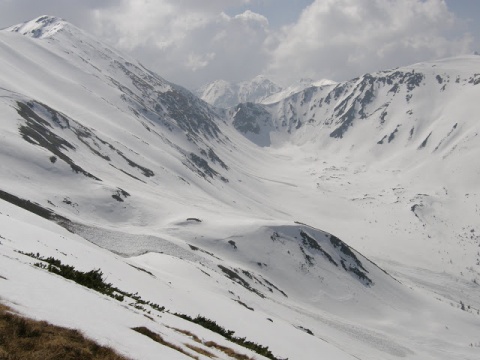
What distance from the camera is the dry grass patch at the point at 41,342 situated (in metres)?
7.97

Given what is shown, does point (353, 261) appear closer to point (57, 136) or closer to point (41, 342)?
point (57, 136)

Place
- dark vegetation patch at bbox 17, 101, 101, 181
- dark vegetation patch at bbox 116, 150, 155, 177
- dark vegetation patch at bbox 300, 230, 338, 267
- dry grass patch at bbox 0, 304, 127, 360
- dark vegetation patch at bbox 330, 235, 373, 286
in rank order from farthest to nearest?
dark vegetation patch at bbox 116, 150, 155, 177 → dark vegetation patch at bbox 330, 235, 373, 286 → dark vegetation patch at bbox 300, 230, 338, 267 → dark vegetation patch at bbox 17, 101, 101, 181 → dry grass patch at bbox 0, 304, 127, 360

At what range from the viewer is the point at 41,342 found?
8.39 m

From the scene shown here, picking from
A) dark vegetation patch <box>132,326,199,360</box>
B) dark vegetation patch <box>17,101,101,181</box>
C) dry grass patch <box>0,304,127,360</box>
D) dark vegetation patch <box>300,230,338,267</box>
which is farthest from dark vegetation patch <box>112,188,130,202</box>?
dry grass patch <box>0,304,127,360</box>

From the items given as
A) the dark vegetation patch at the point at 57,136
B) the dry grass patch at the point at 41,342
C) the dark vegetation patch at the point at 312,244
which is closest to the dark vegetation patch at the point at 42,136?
the dark vegetation patch at the point at 57,136

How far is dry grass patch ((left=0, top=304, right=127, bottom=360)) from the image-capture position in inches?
314

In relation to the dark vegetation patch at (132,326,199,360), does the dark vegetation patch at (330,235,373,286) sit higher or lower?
higher

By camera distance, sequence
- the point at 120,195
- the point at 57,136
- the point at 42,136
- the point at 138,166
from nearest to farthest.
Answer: the point at 120,195
the point at 42,136
the point at 57,136
the point at 138,166

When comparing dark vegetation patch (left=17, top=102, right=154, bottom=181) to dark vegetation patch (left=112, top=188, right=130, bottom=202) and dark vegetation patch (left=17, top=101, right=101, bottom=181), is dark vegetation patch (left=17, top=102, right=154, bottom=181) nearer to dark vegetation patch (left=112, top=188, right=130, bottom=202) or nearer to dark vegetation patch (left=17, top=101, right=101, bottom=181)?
dark vegetation patch (left=17, top=101, right=101, bottom=181)

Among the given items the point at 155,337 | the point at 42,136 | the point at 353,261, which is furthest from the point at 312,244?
the point at 155,337

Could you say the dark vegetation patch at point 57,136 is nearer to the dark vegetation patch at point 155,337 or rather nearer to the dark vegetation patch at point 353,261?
the dark vegetation patch at point 353,261

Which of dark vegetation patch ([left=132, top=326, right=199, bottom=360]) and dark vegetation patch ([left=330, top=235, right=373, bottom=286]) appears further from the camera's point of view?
dark vegetation patch ([left=330, top=235, right=373, bottom=286])

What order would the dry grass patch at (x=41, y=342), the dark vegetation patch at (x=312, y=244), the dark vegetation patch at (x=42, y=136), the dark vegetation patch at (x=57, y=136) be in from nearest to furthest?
the dry grass patch at (x=41, y=342)
the dark vegetation patch at (x=42, y=136)
the dark vegetation patch at (x=57, y=136)
the dark vegetation patch at (x=312, y=244)

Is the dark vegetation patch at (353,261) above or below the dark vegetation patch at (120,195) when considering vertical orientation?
above
